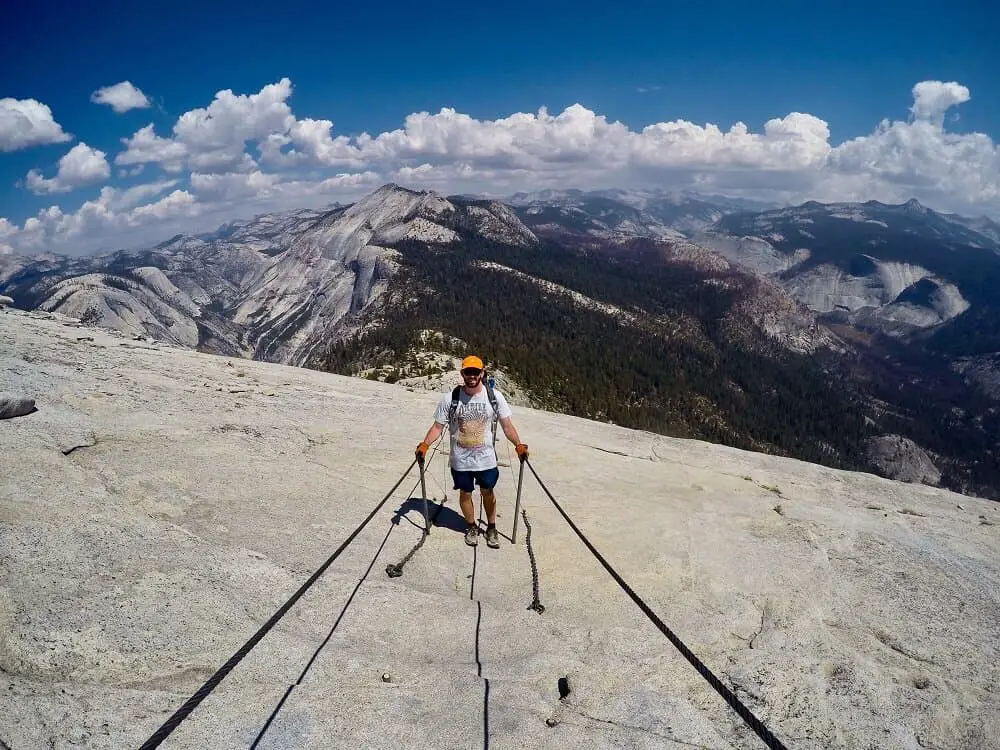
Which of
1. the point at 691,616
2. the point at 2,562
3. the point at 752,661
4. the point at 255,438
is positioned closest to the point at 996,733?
the point at 752,661

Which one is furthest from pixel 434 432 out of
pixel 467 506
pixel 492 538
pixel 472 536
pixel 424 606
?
pixel 424 606

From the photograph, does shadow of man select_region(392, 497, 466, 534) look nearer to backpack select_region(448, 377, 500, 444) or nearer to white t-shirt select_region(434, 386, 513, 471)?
white t-shirt select_region(434, 386, 513, 471)

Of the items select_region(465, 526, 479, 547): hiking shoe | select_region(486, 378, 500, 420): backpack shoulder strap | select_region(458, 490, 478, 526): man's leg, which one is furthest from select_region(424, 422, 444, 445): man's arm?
select_region(465, 526, 479, 547): hiking shoe

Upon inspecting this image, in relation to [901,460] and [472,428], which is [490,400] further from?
[901,460]

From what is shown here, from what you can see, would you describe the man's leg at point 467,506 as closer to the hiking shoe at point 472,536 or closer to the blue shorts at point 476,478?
the hiking shoe at point 472,536

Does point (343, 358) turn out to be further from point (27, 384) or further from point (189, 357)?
point (27, 384)
